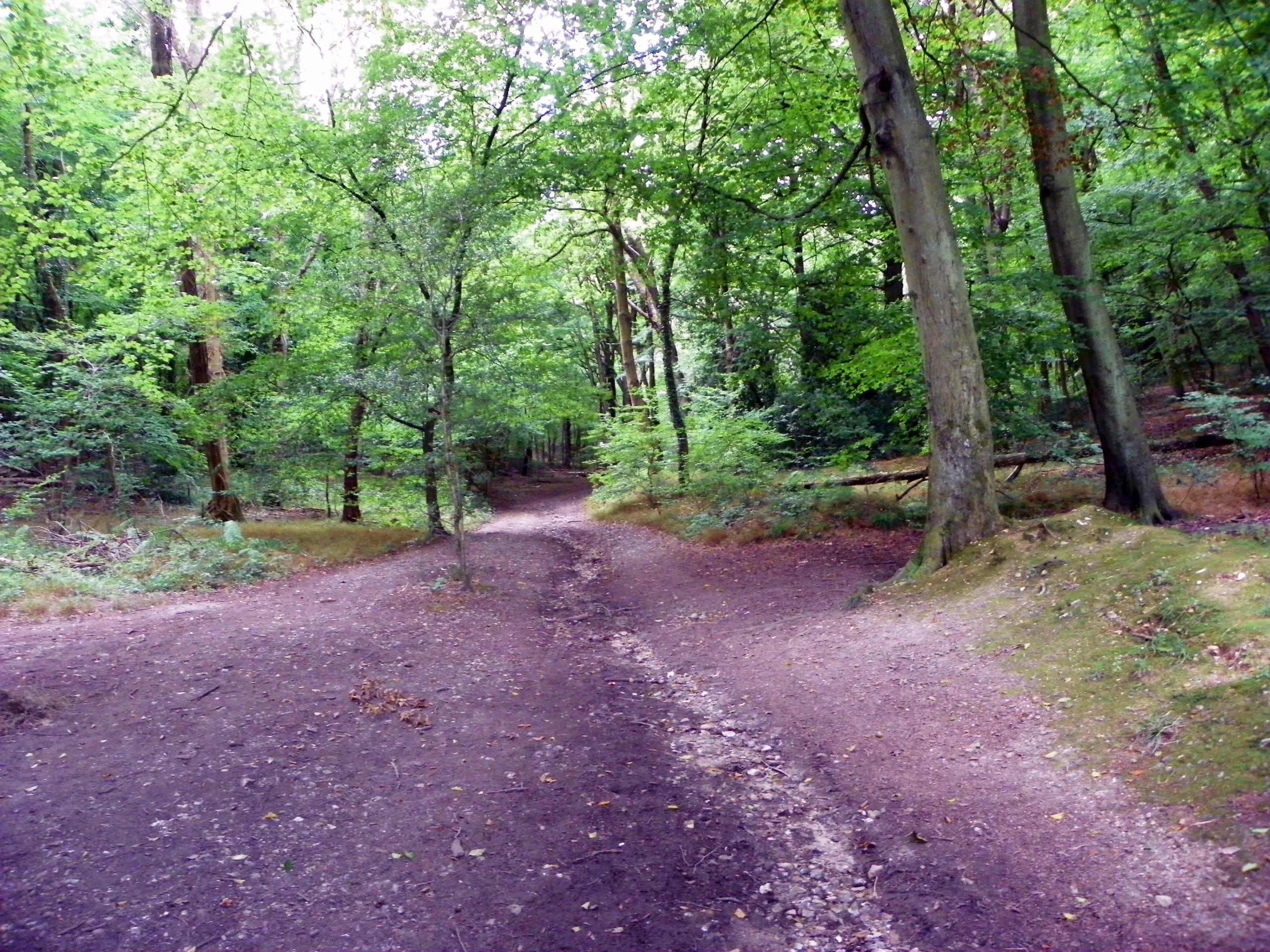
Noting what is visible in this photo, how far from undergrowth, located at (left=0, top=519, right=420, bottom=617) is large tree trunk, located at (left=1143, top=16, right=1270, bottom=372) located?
13023 millimetres

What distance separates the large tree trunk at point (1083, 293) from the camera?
9.40 m

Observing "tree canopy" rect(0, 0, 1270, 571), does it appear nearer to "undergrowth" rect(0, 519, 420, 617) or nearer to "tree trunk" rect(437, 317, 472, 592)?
"tree trunk" rect(437, 317, 472, 592)

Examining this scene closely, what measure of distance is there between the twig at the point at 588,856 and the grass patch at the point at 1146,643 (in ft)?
8.91

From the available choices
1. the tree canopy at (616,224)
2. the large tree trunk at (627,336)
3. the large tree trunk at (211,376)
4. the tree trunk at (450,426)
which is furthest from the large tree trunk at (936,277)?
the large tree trunk at (211,376)

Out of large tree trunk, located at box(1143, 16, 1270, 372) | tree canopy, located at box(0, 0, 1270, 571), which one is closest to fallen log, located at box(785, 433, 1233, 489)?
tree canopy, located at box(0, 0, 1270, 571)

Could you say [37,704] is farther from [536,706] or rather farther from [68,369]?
[68,369]

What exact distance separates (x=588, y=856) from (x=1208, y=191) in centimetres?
1457

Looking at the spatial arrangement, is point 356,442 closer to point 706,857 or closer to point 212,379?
point 212,379

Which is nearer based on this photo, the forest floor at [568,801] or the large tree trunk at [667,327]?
the forest floor at [568,801]

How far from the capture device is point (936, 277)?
8.27 meters

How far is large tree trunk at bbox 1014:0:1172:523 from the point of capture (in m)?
9.40

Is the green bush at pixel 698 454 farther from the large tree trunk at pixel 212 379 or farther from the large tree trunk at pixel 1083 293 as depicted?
the large tree trunk at pixel 212 379

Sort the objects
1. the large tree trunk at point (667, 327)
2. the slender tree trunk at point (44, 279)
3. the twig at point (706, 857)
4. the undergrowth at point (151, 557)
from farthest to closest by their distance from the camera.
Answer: the large tree trunk at point (667, 327), the slender tree trunk at point (44, 279), the undergrowth at point (151, 557), the twig at point (706, 857)

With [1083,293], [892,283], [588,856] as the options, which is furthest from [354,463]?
[588,856]
